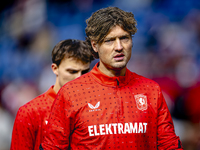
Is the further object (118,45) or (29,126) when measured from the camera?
(29,126)

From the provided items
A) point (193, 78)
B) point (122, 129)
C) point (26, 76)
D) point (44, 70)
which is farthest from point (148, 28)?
point (122, 129)

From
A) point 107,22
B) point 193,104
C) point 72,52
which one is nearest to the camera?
point 107,22

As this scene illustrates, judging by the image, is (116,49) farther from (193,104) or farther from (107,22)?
(193,104)

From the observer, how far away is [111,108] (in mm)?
1824

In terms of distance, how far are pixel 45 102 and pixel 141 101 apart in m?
1.09

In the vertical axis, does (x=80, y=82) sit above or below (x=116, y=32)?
below

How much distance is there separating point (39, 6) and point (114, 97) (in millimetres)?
3833

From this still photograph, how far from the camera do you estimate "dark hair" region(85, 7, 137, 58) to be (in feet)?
6.15

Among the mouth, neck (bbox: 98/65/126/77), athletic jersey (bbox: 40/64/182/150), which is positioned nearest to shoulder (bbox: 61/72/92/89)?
athletic jersey (bbox: 40/64/182/150)

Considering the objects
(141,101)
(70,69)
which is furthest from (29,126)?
(141,101)

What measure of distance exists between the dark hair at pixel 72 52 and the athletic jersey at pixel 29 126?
0.59 meters

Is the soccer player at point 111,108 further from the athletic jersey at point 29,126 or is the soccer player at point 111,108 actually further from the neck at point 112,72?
the athletic jersey at point 29,126

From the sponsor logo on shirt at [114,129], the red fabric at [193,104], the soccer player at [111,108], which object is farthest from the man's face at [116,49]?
the red fabric at [193,104]

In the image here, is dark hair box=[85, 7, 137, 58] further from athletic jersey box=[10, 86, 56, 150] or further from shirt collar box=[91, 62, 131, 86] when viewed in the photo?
athletic jersey box=[10, 86, 56, 150]
